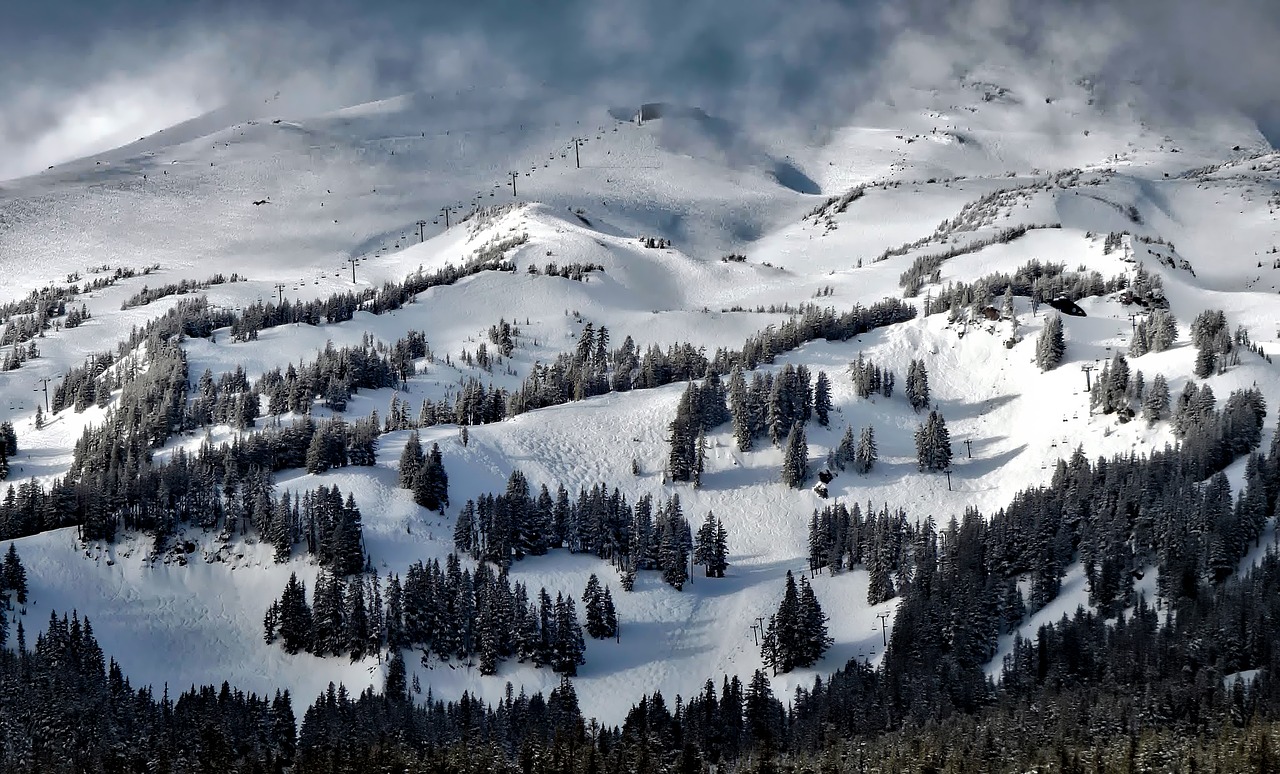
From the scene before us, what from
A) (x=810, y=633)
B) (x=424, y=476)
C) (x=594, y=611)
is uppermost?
(x=424, y=476)

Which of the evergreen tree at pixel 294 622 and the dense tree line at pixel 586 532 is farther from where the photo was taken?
the dense tree line at pixel 586 532

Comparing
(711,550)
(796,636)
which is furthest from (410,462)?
(796,636)

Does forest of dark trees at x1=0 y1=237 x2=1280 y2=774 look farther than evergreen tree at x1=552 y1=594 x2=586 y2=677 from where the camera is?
No

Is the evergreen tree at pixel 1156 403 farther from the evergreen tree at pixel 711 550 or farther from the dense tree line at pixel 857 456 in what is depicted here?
the evergreen tree at pixel 711 550

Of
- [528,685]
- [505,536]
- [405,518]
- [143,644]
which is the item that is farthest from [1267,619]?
[143,644]

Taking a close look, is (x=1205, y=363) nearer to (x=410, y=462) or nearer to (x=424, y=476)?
(x=424, y=476)

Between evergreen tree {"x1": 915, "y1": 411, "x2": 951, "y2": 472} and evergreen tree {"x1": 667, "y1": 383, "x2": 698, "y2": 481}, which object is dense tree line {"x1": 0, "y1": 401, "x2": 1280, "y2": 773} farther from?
evergreen tree {"x1": 667, "y1": 383, "x2": 698, "y2": 481}

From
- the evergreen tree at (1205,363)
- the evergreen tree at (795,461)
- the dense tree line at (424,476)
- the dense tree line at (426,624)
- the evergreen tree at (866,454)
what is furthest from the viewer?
the evergreen tree at (866,454)

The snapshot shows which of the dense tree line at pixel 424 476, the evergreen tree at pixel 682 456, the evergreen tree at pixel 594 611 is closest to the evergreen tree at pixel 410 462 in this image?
the dense tree line at pixel 424 476

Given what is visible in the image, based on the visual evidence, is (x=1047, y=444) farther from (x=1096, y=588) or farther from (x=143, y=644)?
(x=143, y=644)

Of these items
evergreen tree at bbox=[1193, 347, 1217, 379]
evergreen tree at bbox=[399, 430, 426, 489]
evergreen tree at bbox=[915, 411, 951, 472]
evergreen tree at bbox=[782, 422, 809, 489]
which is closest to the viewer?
evergreen tree at bbox=[399, 430, 426, 489]

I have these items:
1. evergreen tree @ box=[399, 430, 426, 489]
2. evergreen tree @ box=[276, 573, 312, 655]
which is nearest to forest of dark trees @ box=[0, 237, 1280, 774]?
evergreen tree @ box=[276, 573, 312, 655]
